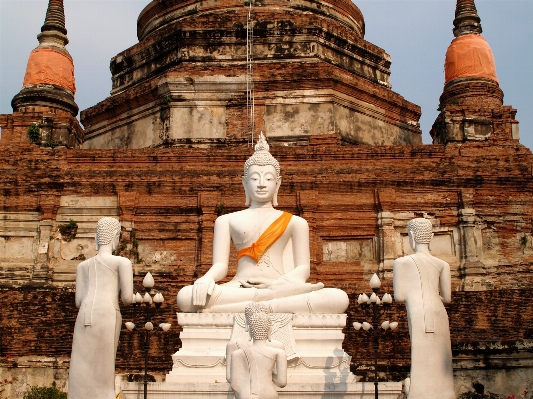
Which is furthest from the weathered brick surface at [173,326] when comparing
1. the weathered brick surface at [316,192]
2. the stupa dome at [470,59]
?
the stupa dome at [470,59]

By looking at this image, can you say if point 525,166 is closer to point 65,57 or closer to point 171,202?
point 171,202

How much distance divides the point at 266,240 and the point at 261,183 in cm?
72

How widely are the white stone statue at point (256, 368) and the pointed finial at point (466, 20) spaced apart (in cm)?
1708

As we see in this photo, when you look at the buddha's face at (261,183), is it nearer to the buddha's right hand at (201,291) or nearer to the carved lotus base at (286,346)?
the buddha's right hand at (201,291)

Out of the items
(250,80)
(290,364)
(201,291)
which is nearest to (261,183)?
(201,291)

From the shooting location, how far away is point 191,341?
9.95 meters

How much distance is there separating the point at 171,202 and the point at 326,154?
3.35 meters

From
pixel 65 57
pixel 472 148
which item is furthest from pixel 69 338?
pixel 65 57

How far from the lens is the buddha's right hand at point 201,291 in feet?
33.3

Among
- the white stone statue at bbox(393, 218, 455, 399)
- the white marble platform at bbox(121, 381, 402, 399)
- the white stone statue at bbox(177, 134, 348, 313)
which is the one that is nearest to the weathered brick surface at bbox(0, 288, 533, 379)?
the white stone statue at bbox(177, 134, 348, 313)

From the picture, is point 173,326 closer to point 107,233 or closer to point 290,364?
point 290,364

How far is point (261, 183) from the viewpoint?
438 inches

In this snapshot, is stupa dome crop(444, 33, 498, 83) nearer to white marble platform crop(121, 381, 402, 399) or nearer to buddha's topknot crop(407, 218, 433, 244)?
buddha's topknot crop(407, 218, 433, 244)

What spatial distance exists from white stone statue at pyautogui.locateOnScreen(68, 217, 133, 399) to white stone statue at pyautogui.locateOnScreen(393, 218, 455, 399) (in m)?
2.76
